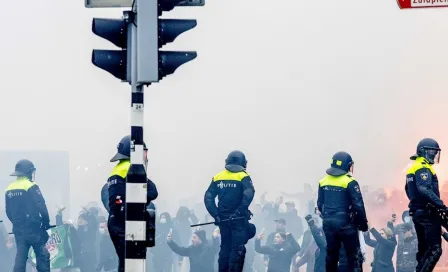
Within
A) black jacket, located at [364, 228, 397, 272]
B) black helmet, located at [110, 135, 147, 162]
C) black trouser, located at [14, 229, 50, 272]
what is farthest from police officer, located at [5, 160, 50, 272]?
black jacket, located at [364, 228, 397, 272]

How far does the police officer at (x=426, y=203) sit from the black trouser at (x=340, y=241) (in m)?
0.69

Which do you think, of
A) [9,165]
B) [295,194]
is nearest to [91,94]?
[9,165]

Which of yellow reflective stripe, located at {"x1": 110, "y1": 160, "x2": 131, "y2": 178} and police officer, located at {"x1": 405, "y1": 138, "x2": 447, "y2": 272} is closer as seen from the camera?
yellow reflective stripe, located at {"x1": 110, "y1": 160, "x2": 131, "y2": 178}

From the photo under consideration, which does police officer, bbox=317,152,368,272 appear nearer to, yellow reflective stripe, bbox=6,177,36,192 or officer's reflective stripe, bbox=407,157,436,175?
officer's reflective stripe, bbox=407,157,436,175

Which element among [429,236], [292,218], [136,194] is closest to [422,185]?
[429,236]

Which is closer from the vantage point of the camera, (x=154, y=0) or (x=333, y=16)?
(x=154, y=0)

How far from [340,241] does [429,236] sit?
3.27 feet

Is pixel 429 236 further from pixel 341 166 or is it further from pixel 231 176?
pixel 231 176

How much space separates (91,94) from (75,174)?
2115mm

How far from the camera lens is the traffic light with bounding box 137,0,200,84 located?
719 centimetres

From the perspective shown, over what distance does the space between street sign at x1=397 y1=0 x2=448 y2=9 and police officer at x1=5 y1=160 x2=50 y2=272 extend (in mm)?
5050

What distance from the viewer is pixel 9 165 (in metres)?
22.4

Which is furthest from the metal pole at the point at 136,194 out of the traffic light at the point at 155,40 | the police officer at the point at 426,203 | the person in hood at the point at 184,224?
the person in hood at the point at 184,224

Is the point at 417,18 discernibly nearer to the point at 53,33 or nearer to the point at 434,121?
the point at 434,121
